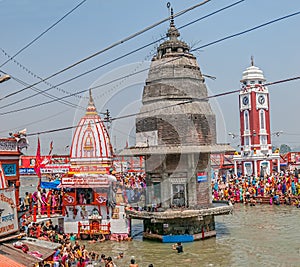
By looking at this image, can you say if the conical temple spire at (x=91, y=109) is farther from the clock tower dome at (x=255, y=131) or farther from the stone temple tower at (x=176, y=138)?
the clock tower dome at (x=255, y=131)

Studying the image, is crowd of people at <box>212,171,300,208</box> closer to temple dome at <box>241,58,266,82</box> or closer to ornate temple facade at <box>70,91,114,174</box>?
ornate temple facade at <box>70,91,114,174</box>

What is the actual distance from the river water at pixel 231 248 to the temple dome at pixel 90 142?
17.7 feet

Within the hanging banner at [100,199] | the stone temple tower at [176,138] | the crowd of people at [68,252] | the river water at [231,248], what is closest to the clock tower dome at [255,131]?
the river water at [231,248]

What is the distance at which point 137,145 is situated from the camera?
25234 millimetres

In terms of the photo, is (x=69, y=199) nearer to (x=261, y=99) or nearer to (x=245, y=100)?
(x=245, y=100)

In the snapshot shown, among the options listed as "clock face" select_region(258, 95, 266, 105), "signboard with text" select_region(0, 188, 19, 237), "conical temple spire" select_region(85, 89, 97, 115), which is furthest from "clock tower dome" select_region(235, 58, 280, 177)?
"signboard with text" select_region(0, 188, 19, 237)

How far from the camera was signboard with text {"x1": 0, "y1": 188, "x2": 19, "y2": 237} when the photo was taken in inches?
406

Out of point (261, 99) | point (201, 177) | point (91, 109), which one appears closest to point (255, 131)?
point (261, 99)

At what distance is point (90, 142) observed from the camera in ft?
97.2

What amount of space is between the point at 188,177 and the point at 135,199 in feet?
22.8

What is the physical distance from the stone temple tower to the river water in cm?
152

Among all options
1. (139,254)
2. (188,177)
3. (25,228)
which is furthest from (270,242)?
(25,228)

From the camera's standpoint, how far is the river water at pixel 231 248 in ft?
65.6

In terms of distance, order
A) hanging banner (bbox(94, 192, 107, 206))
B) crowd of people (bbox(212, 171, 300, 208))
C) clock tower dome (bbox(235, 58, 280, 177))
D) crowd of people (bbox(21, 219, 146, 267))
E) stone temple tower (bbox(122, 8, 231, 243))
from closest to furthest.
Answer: crowd of people (bbox(21, 219, 146, 267)), stone temple tower (bbox(122, 8, 231, 243)), hanging banner (bbox(94, 192, 107, 206)), crowd of people (bbox(212, 171, 300, 208)), clock tower dome (bbox(235, 58, 280, 177))
